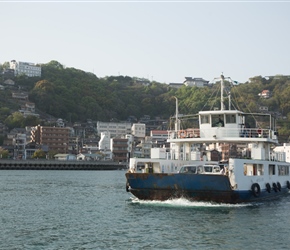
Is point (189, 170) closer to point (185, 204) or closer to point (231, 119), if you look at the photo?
point (185, 204)

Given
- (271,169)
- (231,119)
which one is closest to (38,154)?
(271,169)

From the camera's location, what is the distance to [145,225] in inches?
1070

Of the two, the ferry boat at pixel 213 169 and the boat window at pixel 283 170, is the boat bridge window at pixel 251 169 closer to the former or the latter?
the ferry boat at pixel 213 169

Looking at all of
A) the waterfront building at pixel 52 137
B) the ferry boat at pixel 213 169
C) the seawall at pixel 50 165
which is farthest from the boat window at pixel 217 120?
the waterfront building at pixel 52 137

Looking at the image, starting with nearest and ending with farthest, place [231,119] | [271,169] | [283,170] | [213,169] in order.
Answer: [213,169]
[231,119]
[271,169]
[283,170]

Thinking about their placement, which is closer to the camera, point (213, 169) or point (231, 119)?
point (213, 169)

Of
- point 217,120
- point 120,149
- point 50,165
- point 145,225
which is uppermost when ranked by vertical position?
point 120,149

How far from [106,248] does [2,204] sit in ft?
62.0

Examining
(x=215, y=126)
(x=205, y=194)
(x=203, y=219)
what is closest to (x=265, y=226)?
(x=203, y=219)

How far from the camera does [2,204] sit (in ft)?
127

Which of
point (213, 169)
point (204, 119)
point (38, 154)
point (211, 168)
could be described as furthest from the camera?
point (38, 154)

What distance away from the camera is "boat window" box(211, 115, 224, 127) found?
1485 inches

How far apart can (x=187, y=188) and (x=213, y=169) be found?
247cm

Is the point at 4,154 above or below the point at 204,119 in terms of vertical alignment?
above
